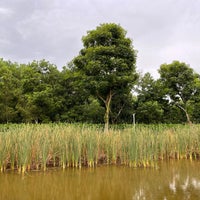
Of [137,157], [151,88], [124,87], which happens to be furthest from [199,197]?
[151,88]

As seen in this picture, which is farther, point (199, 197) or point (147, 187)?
point (147, 187)

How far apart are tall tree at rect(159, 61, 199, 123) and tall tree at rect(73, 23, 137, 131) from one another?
4384 millimetres

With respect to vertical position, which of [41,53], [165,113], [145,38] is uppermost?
[41,53]

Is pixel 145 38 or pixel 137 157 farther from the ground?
pixel 145 38

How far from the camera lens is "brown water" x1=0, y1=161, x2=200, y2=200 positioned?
3004 mm

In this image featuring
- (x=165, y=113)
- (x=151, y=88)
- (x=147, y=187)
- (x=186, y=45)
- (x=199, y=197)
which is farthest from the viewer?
(x=165, y=113)

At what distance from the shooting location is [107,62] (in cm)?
1184

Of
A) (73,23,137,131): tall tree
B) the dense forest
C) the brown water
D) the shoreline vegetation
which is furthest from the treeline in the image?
the brown water

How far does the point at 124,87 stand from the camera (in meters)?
12.7

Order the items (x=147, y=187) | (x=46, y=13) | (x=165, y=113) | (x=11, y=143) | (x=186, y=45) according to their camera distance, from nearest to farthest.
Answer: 1. (x=147, y=187)
2. (x=11, y=143)
3. (x=46, y=13)
4. (x=186, y=45)
5. (x=165, y=113)

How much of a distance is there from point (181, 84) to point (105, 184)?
45.6 ft

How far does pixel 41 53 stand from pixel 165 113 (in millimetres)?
10450

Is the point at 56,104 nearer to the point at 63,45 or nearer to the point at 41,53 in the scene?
the point at 63,45

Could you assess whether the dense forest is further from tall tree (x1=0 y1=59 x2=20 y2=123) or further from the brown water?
the brown water
